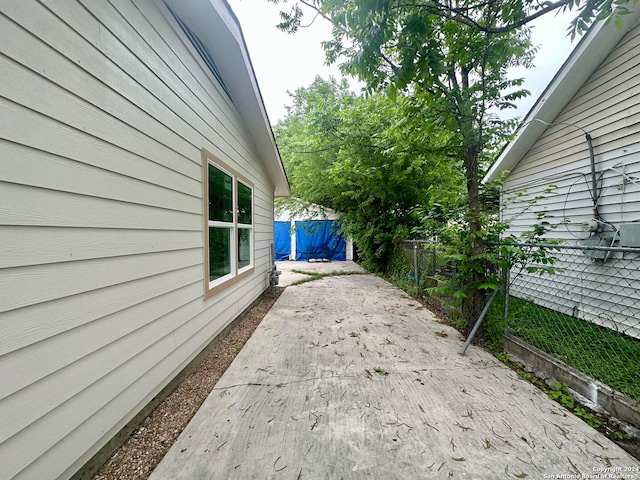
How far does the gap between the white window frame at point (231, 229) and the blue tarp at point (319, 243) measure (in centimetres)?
725

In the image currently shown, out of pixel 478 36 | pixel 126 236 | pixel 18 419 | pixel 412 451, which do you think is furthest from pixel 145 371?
pixel 478 36

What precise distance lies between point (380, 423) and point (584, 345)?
2.95 m

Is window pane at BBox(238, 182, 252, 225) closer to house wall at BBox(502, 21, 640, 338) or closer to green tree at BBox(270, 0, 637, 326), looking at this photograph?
green tree at BBox(270, 0, 637, 326)

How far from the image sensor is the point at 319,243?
12.1 m

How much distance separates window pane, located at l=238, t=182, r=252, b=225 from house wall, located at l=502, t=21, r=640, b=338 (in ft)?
12.1

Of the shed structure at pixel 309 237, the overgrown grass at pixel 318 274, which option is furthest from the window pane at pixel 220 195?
the shed structure at pixel 309 237

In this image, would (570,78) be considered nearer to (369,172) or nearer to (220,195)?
(369,172)

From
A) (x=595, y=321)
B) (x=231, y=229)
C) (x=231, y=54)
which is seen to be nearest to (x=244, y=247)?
(x=231, y=229)

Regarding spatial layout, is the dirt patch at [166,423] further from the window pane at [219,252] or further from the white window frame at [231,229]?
the window pane at [219,252]

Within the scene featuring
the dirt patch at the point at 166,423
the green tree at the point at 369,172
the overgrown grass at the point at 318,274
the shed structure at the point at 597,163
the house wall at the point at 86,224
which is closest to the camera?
the house wall at the point at 86,224

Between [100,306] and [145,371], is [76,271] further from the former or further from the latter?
[145,371]

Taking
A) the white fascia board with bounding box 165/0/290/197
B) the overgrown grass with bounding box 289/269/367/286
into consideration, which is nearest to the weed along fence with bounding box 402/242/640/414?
the white fascia board with bounding box 165/0/290/197

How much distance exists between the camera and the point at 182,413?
6.37 feet

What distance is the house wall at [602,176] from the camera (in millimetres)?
3312
